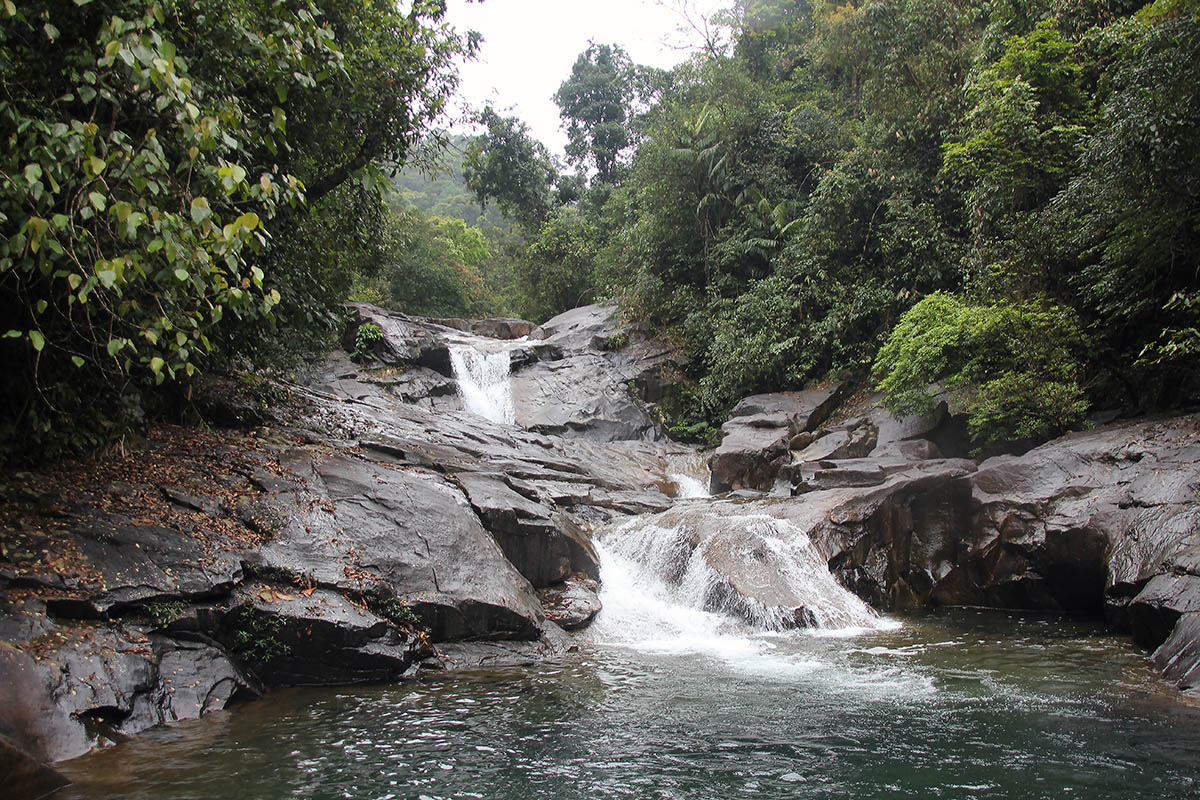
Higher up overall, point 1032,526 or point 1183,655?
point 1032,526

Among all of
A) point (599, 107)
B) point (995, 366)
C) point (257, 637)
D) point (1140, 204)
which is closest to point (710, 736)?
point (257, 637)

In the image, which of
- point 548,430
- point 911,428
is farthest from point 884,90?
point 548,430

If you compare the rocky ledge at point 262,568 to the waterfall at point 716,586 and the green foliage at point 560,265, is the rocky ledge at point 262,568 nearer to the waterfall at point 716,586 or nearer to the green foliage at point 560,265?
the waterfall at point 716,586

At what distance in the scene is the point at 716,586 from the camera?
10.6 meters

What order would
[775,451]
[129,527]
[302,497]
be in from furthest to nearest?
[775,451], [302,497], [129,527]

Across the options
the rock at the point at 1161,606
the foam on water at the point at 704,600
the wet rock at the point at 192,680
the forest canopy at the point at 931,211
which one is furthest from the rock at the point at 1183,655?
the wet rock at the point at 192,680

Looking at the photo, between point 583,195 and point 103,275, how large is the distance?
34.4 meters

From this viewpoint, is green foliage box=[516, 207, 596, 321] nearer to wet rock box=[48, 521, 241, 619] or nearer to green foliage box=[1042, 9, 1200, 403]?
green foliage box=[1042, 9, 1200, 403]

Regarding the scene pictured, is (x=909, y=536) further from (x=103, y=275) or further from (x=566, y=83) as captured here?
(x=566, y=83)

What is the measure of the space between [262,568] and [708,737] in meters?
4.81

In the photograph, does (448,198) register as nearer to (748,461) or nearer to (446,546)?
(748,461)

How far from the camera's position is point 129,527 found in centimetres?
718

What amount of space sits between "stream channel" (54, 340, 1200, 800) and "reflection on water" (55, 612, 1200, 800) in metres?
0.02

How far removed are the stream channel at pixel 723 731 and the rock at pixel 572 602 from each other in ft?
1.96
